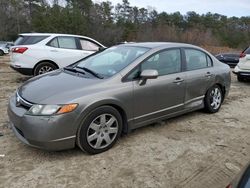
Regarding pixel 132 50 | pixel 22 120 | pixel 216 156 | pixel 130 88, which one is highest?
pixel 132 50

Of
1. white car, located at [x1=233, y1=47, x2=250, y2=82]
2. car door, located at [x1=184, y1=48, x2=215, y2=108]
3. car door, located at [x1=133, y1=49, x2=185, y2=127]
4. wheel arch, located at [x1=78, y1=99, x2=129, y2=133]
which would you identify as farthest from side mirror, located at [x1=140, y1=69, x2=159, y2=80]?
white car, located at [x1=233, y1=47, x2=250, y2=82]

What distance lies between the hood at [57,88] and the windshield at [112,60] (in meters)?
0.36

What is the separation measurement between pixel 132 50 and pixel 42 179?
2504mm

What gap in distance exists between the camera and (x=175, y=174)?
3658 mm

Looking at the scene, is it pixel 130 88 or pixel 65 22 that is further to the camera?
pixel 65 22

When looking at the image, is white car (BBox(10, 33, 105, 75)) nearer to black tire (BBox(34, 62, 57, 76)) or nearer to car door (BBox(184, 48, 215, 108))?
black tire (BBox(34, 62, 57, 76))

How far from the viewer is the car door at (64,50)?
8.96 metres

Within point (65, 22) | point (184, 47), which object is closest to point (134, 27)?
point (65, 22)

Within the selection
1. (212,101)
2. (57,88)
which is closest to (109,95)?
(57,88)

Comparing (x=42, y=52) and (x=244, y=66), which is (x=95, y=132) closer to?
(x=42, y=52)

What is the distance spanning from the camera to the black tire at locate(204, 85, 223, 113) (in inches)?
232

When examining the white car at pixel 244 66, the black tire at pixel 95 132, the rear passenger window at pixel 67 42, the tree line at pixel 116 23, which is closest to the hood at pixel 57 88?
the black tire at pixel 95 132

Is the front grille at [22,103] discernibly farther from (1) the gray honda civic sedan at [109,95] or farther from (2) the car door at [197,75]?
(2) the car door at [197,75]

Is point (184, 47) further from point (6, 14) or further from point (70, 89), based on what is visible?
point (6, 14)
